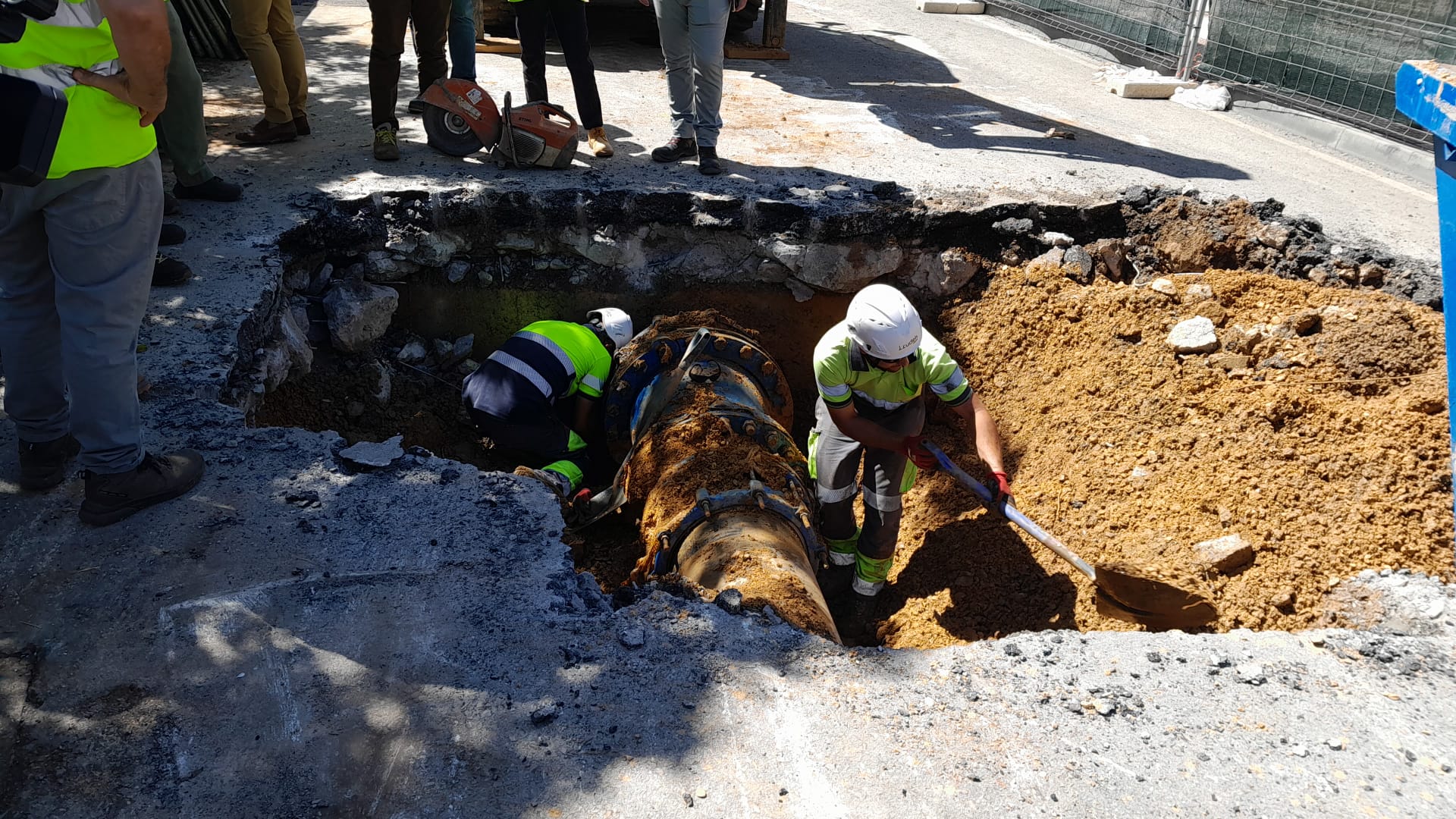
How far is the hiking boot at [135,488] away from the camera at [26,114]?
91 centimetres

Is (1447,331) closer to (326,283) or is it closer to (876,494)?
(876,494)

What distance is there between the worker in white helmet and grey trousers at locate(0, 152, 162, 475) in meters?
2.47

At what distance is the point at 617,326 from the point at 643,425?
66cm

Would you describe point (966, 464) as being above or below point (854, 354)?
below

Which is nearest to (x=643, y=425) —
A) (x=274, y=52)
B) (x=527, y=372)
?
(x=527, y=372)

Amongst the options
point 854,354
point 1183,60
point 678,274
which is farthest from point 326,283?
point 1183,60

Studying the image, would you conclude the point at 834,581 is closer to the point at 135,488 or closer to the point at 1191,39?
the point at 135,488

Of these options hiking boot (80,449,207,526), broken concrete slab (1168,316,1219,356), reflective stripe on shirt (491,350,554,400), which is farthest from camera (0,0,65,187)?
broken concrete slab (1168,316,1219,356)

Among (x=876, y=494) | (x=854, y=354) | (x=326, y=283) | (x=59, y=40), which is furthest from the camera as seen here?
(x=326, y=283)

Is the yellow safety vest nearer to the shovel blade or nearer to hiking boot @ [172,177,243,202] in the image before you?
hiking boot @ [172,177,243,202]

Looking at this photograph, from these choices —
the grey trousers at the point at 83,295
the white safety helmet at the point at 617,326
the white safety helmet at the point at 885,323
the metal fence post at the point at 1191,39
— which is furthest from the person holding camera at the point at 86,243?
the metal fence post at the point at 1191,39

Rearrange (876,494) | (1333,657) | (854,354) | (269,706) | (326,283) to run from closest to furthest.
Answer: (269,706), (1333,657), (854,354), (876,494), (326,283)

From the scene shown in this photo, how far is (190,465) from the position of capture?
297 cm

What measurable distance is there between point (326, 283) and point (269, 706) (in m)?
3.08
